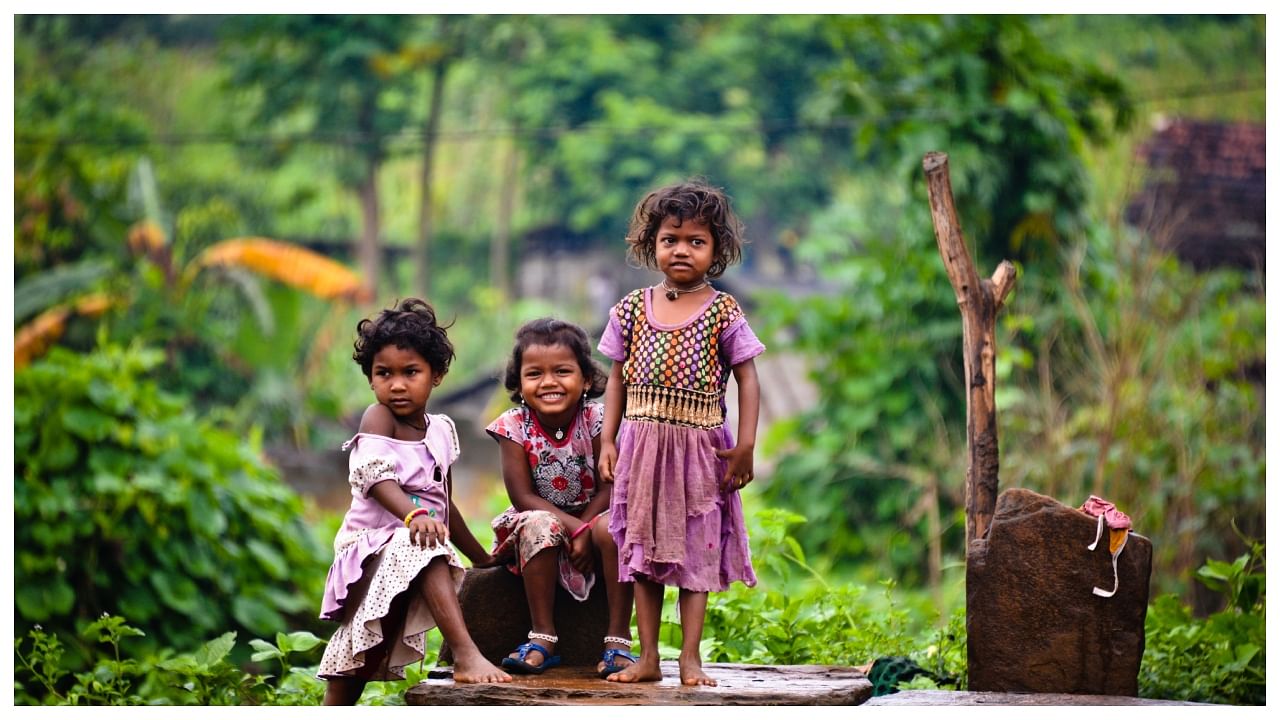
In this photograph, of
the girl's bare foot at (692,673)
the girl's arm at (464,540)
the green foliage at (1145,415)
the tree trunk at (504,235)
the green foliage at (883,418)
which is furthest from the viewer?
the tree trunk at (504,235)

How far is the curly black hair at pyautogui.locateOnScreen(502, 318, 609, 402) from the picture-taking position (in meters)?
3.93

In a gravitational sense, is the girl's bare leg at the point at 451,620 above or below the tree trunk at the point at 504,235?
below

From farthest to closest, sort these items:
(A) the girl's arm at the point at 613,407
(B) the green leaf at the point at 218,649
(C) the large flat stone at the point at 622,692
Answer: (B) the green leaf at the point at 218,649
(A) the girl's arm at the point at 613,407
(C) the large flat stone at the point at 622,692

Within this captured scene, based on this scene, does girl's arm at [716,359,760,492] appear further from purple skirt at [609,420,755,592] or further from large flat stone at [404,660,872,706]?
large flat stone at [404,660,872,706]

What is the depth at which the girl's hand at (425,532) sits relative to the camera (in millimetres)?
3699

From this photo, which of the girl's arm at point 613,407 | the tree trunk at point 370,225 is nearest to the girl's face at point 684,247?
the girl's arm at point 613,407

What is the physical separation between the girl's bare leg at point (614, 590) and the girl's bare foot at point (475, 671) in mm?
314

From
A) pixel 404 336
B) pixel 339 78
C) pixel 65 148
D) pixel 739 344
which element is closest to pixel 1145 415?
pixel 739 344

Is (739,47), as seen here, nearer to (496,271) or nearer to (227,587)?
(496,271)

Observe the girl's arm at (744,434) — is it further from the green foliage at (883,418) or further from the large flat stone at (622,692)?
the green foliage at (883,418)

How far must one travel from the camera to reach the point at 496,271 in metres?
17.8

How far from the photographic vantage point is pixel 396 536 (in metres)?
3.76

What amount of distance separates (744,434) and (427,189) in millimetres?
13602

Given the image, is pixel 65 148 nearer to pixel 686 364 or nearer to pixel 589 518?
pixel 589 518
